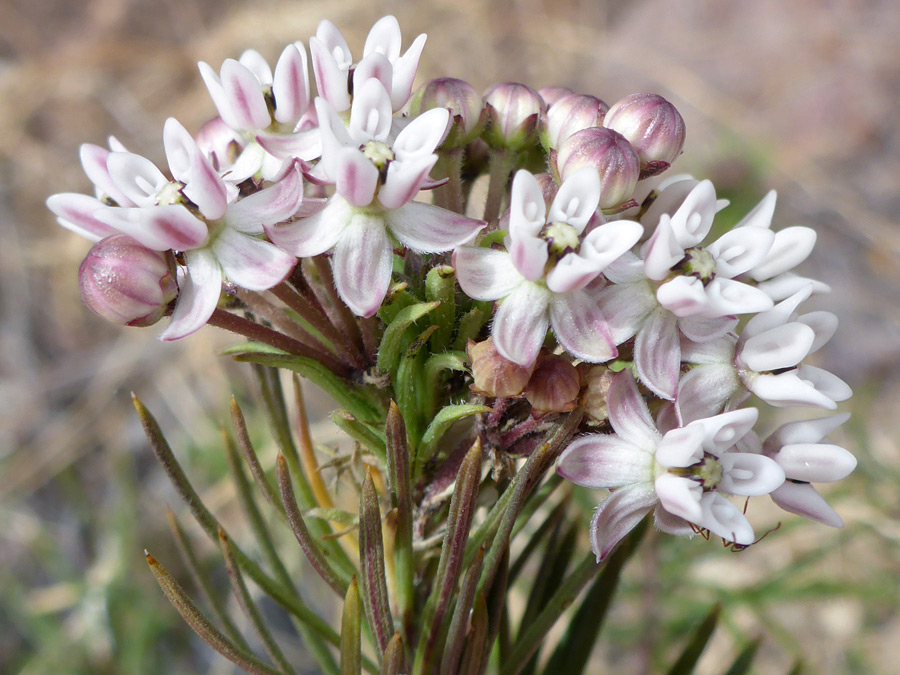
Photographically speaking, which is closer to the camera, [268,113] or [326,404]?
[268,113]

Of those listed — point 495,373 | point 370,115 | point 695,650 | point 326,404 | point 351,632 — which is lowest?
point 326,404

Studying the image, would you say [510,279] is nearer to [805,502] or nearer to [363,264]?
[363,264]

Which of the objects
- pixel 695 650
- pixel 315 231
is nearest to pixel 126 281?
pixel 315 231

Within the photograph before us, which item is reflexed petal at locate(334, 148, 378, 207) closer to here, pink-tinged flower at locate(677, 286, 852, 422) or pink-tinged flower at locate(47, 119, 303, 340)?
pink-tinged flower at locate(47, 119, 303, 340)

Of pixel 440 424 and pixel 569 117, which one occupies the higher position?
pixel 569 117

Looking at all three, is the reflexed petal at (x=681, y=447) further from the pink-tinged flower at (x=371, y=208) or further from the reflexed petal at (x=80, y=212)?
the reflexed petal at (x=80, y=212)

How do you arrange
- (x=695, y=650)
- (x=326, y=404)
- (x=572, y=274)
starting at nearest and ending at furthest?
(x=572, y=274) → (x=695, y=650) → (x=326, y=404)

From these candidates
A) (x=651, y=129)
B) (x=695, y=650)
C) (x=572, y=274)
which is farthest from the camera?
(x=695, y=650)

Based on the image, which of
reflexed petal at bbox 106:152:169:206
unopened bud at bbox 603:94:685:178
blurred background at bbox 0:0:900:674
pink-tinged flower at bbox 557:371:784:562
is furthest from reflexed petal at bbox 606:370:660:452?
blurred background at bbox 0:0:900:674
